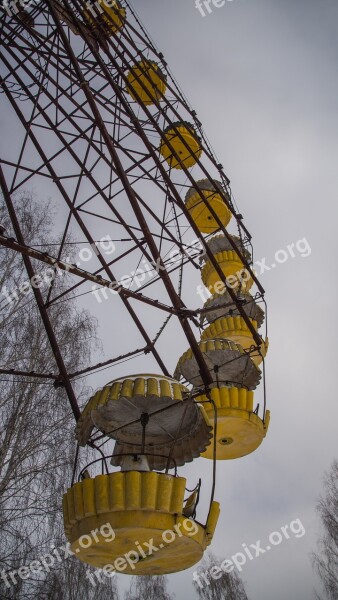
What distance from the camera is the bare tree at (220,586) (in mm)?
28373

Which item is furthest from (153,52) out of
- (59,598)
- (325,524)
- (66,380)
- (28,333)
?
(325,524)

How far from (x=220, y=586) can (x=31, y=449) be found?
25647mm

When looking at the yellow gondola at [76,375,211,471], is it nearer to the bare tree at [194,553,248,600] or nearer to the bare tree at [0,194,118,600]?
the bare tree at [0,194,118,600]

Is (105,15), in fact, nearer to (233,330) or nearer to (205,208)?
(205,208)

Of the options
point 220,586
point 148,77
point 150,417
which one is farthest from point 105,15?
point 220,586

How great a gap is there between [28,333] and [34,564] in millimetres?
5032

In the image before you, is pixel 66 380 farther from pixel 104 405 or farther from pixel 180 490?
pixel 180 490

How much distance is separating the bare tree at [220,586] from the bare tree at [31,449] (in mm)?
20609

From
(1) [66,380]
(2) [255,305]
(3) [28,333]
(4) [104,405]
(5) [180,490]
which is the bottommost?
(5) [180,490]

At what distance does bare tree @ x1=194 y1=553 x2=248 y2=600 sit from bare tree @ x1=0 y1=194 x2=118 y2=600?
20609mm

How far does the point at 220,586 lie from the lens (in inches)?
1145

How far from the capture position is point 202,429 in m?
6.34

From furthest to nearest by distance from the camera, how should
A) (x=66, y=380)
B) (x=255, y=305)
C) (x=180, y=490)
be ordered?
(x=255, y=305) → (x=66, y=380) → (x=180, y=490)

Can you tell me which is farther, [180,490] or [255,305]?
[255,305]
